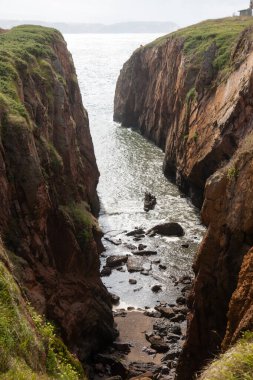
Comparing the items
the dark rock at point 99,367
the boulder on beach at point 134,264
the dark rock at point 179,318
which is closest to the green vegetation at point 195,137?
the boulder on beach at point 134,264

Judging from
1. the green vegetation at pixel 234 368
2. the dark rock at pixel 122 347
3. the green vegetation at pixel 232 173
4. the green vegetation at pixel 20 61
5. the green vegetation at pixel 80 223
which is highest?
the green vegetation at pixel 20 61

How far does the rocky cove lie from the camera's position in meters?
18.1

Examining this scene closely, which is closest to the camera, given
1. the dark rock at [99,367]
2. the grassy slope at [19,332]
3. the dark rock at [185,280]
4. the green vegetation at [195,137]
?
the grassy slope at [19,332]

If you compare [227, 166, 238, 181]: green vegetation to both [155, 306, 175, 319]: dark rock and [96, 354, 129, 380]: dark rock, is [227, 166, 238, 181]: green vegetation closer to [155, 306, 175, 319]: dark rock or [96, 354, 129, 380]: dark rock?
[96, 354, 129, 380]: dark rock

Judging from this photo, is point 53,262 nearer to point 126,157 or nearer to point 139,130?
point 126,157

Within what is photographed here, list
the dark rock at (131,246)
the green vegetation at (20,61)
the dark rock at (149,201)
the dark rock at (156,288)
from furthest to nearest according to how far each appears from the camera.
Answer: the dark rock at (149,201), the dark rock at (131,246), the dark rock at (156,288), the green vegetation at (20,61)

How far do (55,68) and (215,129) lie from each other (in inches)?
591

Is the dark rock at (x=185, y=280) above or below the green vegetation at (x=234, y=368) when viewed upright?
below

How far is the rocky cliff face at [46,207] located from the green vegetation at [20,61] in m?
0.07

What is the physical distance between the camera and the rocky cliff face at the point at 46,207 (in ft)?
73.2

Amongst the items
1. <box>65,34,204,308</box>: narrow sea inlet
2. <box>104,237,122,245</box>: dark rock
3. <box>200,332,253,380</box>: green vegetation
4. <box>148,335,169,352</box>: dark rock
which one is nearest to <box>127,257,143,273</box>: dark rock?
<box>65,34,204,308</box>: narrow sea inlet

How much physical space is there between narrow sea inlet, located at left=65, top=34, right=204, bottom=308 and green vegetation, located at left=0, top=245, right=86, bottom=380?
62.5 ft

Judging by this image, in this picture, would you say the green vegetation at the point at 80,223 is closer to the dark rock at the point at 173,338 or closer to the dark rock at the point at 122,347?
the dark rock at the point at 122,347

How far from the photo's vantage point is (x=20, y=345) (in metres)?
12.5
